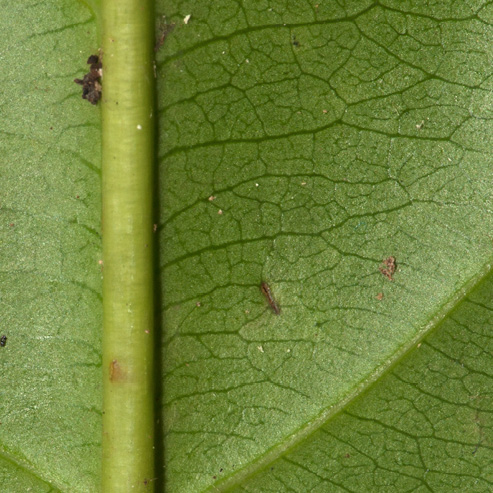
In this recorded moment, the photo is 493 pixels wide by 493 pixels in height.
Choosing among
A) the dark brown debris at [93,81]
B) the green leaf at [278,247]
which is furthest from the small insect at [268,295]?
the dark brown debris at [93,81]

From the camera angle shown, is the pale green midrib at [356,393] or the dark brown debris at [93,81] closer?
the dark brown debris at [93,81]

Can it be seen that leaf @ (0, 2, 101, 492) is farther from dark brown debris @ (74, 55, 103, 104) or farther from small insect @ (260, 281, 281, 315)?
small insect @ (260, 281, 281, 315)

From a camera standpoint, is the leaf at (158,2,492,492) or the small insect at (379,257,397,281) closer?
the leaf at (158,2,492,492)

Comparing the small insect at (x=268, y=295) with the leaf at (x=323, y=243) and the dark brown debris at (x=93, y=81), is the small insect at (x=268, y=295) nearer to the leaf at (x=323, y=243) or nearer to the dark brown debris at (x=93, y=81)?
the leaf at (x=323, y=243)

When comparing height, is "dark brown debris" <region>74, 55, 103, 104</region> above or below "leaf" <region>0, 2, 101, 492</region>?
above

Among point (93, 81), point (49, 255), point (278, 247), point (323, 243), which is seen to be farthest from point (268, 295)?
point (93, 81)

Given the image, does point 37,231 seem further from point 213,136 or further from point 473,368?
point 473,368

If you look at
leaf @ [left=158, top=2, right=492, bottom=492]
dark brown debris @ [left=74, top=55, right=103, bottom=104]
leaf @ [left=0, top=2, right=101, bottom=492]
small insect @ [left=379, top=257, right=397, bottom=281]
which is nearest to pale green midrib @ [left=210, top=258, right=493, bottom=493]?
leaf @ [left=158, top=2, right=492, bottom=492]
